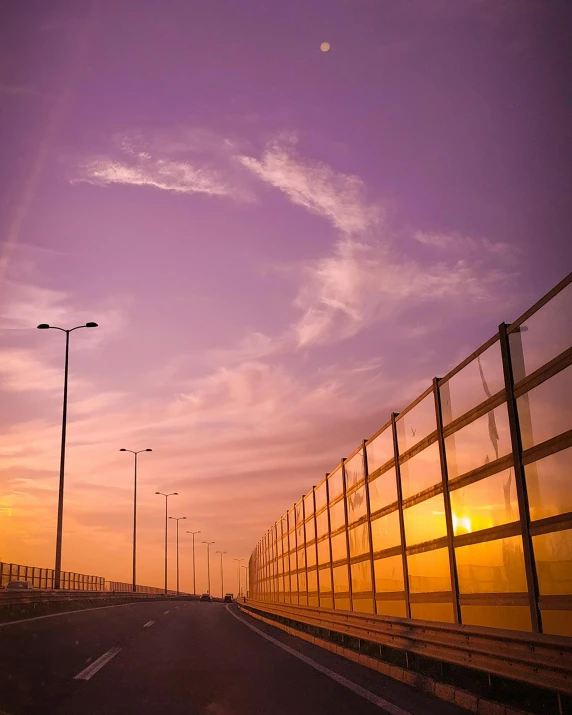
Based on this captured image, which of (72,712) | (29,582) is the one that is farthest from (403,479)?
(29,582)

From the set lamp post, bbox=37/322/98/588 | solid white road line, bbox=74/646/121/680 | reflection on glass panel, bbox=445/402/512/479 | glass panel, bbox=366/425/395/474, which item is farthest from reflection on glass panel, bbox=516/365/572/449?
lamp post, bbox=37/322/98/588

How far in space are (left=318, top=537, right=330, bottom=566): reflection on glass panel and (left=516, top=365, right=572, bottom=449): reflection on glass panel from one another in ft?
43.1

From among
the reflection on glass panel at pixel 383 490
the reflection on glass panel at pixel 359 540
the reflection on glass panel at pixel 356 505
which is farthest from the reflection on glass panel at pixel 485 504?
the reflection on glass panel at pixel 356 505

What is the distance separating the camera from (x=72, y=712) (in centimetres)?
743

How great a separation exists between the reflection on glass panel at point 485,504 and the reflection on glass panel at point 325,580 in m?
10.6

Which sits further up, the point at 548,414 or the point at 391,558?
the point at 548,414

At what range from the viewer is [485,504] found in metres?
9.71

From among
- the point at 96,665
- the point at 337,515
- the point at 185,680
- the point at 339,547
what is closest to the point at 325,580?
the point at 339,547

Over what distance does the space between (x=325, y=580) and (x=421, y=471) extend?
10.0 m

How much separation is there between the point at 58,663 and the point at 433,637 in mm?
5571

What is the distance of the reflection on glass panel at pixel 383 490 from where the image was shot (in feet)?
46.3

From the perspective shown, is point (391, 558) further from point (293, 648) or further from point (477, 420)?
point (477, 420)

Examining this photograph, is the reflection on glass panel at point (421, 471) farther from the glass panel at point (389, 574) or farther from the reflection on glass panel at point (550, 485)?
the reflection on glass panel at point (550, 485)

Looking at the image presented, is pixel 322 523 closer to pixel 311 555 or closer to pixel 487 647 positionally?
pixel 311 555
